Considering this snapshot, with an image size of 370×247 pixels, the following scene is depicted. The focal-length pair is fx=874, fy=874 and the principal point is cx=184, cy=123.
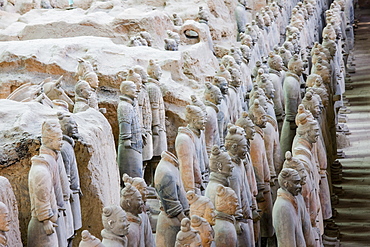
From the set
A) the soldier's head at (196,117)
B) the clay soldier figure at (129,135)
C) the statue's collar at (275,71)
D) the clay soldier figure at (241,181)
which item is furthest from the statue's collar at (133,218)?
the statue's collar at (275,71)

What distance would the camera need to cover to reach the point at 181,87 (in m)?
10.0

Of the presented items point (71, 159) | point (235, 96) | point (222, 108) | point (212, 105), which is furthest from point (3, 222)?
point (235, 96)

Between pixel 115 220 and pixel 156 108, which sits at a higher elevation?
pixel 115 220

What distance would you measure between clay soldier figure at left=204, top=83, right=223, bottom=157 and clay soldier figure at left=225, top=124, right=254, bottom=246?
1413 millimetres

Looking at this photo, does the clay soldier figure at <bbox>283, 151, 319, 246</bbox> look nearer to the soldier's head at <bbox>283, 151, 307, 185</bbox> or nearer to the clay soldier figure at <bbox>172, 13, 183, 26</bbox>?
the soldier's head at <bbox>283, 151, 307, 185</bbox>

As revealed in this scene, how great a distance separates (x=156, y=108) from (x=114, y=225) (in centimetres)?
341

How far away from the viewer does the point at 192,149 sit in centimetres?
768

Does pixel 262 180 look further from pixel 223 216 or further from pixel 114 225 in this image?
pixel 114 225

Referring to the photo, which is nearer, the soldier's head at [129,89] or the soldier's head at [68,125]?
the soldier's head at [68,125]

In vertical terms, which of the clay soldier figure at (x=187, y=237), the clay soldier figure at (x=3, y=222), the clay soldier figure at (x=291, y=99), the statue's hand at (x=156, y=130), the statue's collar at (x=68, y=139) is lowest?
the clay soldier figure at (x=291, y=99)

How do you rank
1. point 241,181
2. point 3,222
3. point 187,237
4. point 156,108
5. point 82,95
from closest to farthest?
point 3,222
point 187,237
point 241,181
point 82,95
point 156,108

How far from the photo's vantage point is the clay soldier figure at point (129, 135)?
8.27 meters

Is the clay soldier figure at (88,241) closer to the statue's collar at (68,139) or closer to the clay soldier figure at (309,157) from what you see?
the statue's collar at (68,139)

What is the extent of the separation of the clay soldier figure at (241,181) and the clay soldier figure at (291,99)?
2.65 m
